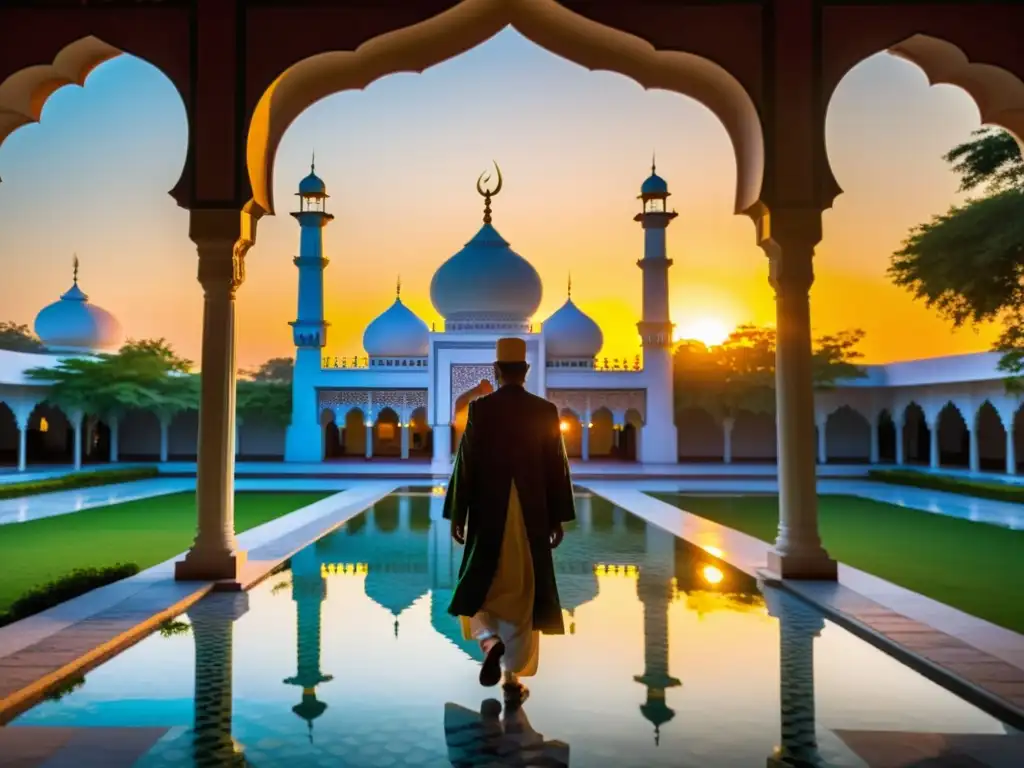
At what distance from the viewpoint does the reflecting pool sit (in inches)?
112

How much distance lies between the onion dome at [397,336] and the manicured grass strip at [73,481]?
24.3 feet

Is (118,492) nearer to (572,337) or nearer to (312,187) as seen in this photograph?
(312,187)

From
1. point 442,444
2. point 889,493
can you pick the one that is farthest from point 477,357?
point 889,493

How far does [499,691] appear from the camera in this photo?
11.3ft

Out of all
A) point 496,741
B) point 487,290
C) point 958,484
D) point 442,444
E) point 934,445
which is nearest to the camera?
point 496,741

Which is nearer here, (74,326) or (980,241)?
(980,241)

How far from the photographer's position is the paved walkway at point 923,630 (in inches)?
140

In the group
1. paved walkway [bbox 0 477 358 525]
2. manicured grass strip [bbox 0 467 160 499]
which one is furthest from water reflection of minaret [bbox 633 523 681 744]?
manicured grass strip [bbox 0 467 160 499]

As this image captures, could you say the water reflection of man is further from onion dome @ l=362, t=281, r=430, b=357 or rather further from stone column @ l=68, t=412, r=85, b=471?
onion dome @ l=362, t=281, r=430, b=357

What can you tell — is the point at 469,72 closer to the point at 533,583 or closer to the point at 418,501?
the point at 418,501

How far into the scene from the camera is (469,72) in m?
12.1

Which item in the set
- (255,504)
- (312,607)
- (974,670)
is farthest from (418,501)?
(974,670)

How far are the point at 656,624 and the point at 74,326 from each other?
83.2ft

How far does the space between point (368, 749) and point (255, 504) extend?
33.0 feet
